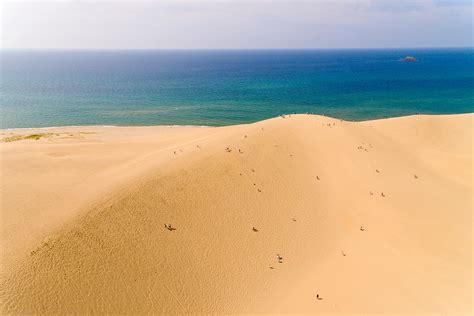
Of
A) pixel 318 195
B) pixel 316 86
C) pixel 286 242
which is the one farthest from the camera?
pixel 316 86

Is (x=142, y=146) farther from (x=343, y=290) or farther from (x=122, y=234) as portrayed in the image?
(x=343, y=290)

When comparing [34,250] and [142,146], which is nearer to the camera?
[34,250]

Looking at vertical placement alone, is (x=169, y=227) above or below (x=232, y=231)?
above

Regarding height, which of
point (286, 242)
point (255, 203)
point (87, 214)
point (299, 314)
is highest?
point (87, 214)

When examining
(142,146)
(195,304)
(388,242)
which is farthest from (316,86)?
(195,304)

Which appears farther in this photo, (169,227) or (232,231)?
(232,231)

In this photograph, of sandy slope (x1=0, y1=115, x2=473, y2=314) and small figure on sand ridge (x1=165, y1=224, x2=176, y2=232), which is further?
small figure on sand ridge (x1=165, y1=224, x2=176, y2=232)

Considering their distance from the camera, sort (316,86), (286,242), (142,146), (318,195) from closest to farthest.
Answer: (286,242)
(318,195)
(142,146)
(316,86)

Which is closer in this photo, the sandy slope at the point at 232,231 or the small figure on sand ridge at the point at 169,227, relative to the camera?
the sandy slope at the point at 232,231
